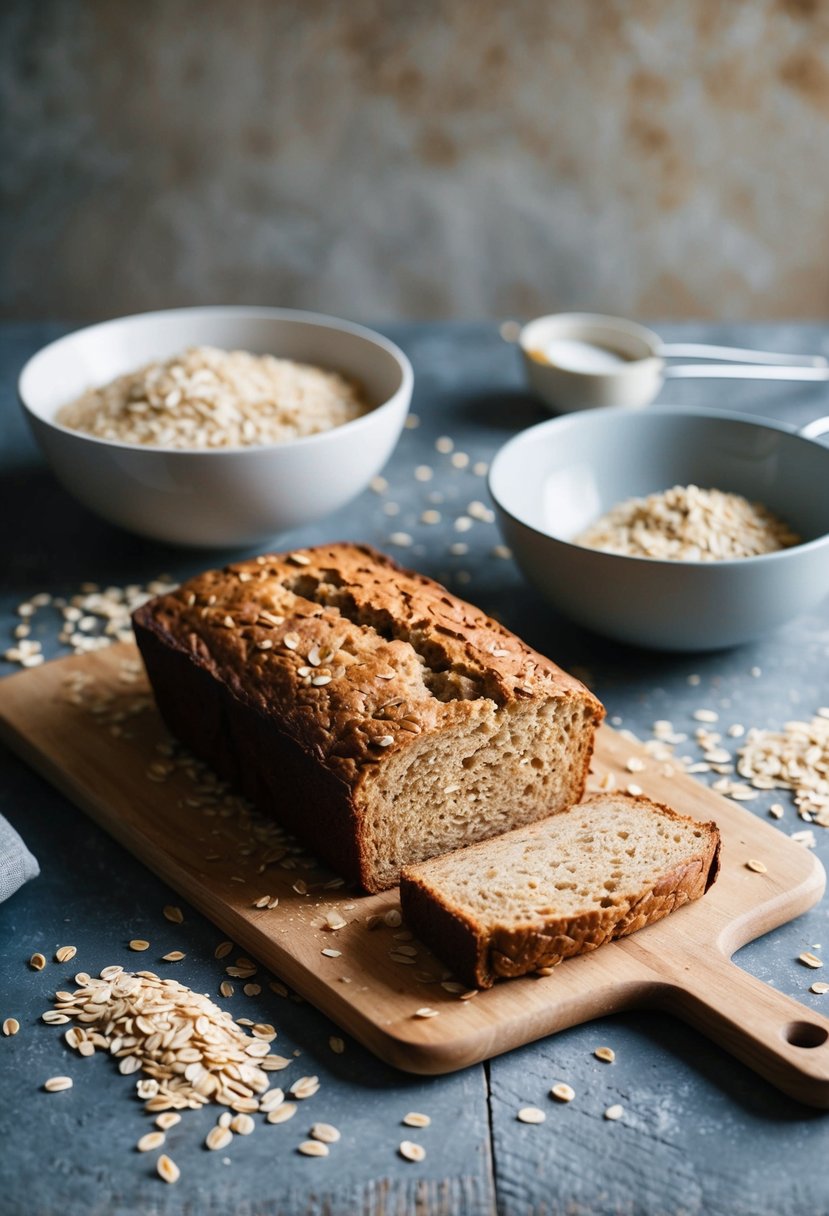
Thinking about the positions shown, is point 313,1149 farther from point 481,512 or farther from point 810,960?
point 481,512

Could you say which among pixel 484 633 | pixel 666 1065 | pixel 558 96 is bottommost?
pixel 666 1065

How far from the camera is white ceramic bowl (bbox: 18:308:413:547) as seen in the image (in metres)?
2.78

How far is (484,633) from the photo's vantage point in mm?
2293

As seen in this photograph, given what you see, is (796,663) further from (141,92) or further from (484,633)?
(141,92)

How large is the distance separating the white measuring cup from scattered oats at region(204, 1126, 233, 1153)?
243 cm

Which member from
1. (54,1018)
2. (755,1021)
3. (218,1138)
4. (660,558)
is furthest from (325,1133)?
(660,558)

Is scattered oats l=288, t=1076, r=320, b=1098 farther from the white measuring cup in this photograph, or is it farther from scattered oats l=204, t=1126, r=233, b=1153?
the white measuring cup

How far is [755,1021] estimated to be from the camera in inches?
70.3

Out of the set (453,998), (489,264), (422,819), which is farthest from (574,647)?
(489,264)

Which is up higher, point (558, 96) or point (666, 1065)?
point (558, 96)

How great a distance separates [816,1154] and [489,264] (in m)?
4.45

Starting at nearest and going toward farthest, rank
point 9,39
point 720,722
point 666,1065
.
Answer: point 666,1065
point 720,722
point 9,39

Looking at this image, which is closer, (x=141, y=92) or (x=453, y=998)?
(x=453, y=998)

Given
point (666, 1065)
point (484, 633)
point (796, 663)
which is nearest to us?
point (666, 1065)
